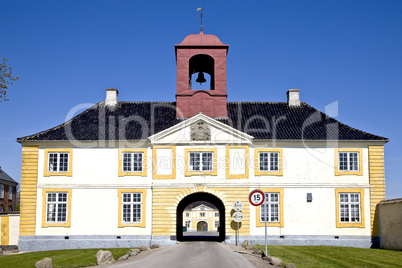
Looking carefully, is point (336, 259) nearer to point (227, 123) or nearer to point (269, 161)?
point (269, 161)

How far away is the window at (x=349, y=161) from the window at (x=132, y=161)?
12.6m

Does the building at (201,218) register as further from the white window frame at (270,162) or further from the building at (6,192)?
the white window frame at (270,162)

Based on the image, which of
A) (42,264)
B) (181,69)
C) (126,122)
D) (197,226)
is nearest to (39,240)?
(126,122)

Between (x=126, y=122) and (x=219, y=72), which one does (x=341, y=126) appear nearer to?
Result: (x=219, y=72)

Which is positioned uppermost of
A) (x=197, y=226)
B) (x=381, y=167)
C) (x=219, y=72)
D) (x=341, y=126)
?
(x=219, y=72)

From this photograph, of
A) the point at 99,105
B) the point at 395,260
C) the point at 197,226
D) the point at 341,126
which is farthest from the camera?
the point at 197,226

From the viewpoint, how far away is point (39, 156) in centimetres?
3044

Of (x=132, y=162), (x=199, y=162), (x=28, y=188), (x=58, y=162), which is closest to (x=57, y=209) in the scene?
(x=28, y=188)

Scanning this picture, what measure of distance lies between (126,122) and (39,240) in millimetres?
9543

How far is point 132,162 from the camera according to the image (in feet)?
99.6

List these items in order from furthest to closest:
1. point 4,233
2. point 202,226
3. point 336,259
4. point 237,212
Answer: point 202,226 → point 4,233 → point 237,212 → point 336,259

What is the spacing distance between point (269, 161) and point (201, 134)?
4775mm

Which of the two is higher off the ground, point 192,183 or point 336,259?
point 192,183

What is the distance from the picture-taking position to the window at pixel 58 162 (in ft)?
99.8
